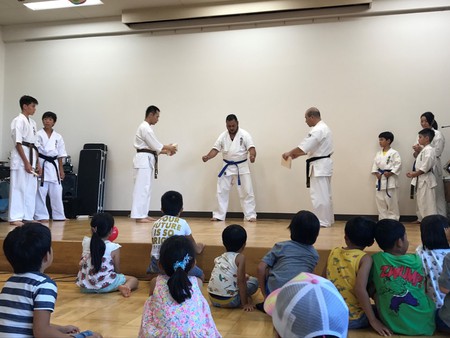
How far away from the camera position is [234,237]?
2.58 meters

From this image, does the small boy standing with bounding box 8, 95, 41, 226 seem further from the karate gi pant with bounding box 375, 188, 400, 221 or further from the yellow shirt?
the karate gi pant with bounding box 375, 188, 400, 221

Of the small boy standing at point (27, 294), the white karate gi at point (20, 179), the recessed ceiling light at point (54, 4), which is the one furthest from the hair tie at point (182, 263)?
the recessed ceiling light at point (54, 4)

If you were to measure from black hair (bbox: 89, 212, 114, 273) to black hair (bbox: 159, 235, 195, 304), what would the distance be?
1309mm

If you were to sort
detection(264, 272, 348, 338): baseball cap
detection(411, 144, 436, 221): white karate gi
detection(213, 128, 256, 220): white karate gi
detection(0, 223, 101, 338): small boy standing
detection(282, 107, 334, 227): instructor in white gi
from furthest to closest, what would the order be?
detection(213, 128, 256, 220): white karate gi
detection(411, 144, 436, 221): white karate gi
detection(282, 107, 334, 227): instructor in white gi
detection(0, 223, 101, 338): small boy standing
detection(264, 272, 348, 338): baseball cap

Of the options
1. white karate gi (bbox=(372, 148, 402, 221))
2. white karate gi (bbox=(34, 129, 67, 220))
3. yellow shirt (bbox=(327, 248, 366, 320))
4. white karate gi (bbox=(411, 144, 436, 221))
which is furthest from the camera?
white karate gi (bbox=(372, 148, 402, 221))

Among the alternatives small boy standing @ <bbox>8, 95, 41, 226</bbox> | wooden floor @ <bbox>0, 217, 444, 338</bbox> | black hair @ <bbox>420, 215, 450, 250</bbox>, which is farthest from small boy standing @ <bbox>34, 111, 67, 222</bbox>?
black hair @ <bbox>420, 215, 450, 250</bbox>

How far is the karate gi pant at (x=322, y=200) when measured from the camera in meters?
4.86

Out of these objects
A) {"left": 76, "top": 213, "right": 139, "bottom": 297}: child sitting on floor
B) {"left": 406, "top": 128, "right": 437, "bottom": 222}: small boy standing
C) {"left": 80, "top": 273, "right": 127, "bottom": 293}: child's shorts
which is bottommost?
{"left": 80, "top": 273, "right": 127, "bottom": 293}: child's shorts

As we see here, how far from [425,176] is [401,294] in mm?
3729

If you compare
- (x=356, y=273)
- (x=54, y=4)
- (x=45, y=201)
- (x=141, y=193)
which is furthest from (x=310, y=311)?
(x=54, y=4)

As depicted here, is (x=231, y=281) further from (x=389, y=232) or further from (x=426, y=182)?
(x=426, y=182)

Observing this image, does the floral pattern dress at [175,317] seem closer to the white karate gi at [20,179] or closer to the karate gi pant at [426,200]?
the white karate gi at [20,179]

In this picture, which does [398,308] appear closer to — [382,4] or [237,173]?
[237,173]

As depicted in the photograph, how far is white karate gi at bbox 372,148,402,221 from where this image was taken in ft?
18.4
